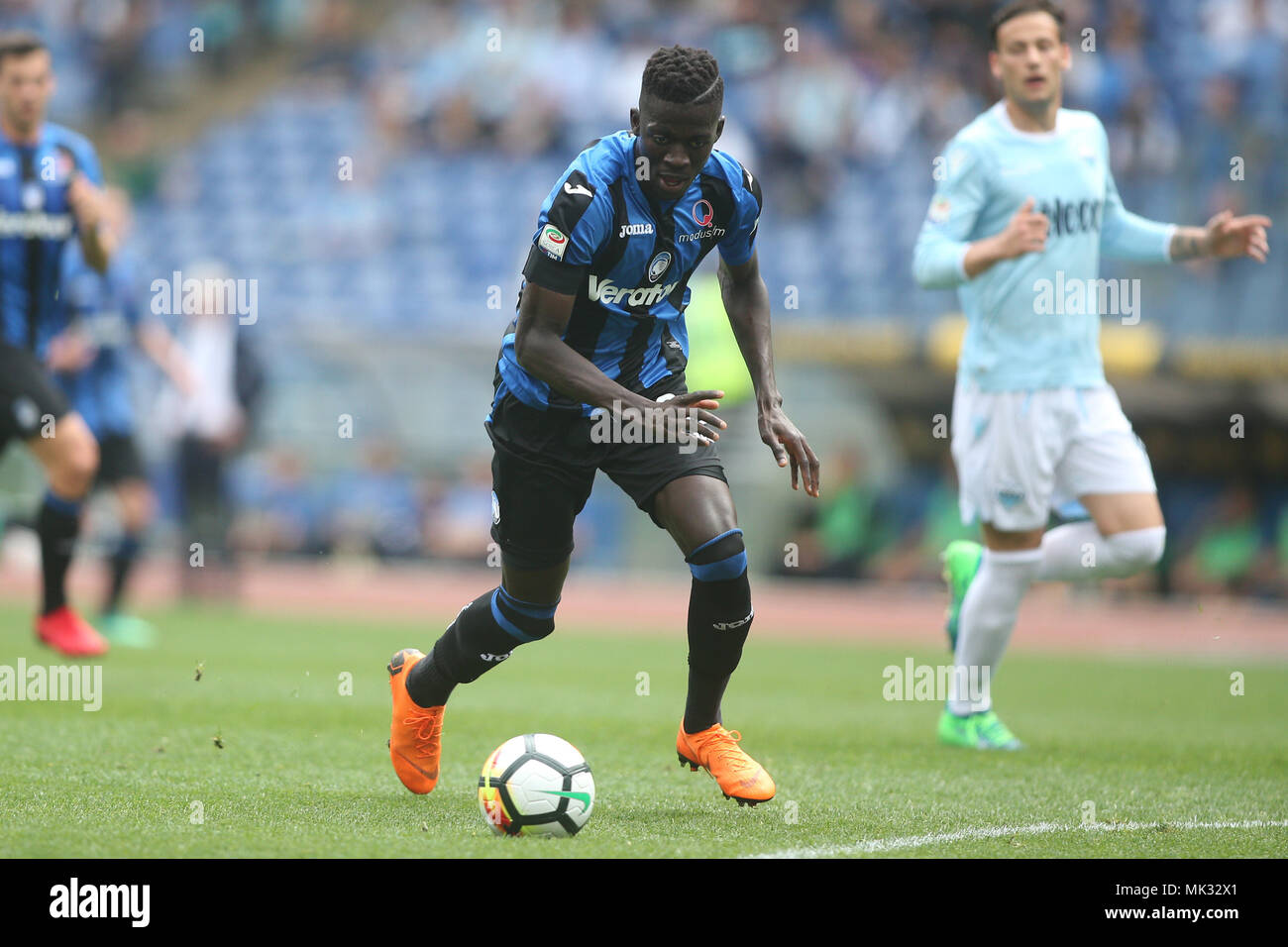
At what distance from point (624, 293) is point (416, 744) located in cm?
164

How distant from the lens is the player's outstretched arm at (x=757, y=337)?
505 cm

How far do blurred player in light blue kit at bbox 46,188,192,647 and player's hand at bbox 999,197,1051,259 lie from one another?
22.5 ft

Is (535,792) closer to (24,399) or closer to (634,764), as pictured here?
(634,764)

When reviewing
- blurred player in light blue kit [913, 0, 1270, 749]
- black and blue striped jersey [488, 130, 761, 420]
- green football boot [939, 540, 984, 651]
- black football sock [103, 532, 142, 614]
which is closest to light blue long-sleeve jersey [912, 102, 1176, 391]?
blurred player in light blue kit [913, 0, 1270, 749]

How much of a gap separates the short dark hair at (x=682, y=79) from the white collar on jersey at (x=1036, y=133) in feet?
8.66

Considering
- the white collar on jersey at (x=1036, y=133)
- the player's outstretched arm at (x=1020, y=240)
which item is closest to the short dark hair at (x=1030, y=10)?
the white collar on jersey at (x=1036, y=133)

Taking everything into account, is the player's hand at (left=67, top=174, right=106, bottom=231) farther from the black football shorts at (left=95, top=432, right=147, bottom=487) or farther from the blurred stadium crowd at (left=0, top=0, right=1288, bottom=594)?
the blurred stadium crowd at (left=0, top=0, right=1288, bottom=594)

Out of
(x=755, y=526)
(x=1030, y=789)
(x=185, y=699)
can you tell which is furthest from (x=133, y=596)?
(x=1030, y=789)

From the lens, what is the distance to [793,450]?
493 centimetres

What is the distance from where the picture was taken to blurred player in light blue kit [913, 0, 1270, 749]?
673 cm

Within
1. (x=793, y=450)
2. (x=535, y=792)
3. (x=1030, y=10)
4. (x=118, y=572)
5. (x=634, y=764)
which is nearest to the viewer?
(x=535, y=792)

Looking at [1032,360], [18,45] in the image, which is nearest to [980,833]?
[1032,360]

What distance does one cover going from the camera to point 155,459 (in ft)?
59.1
